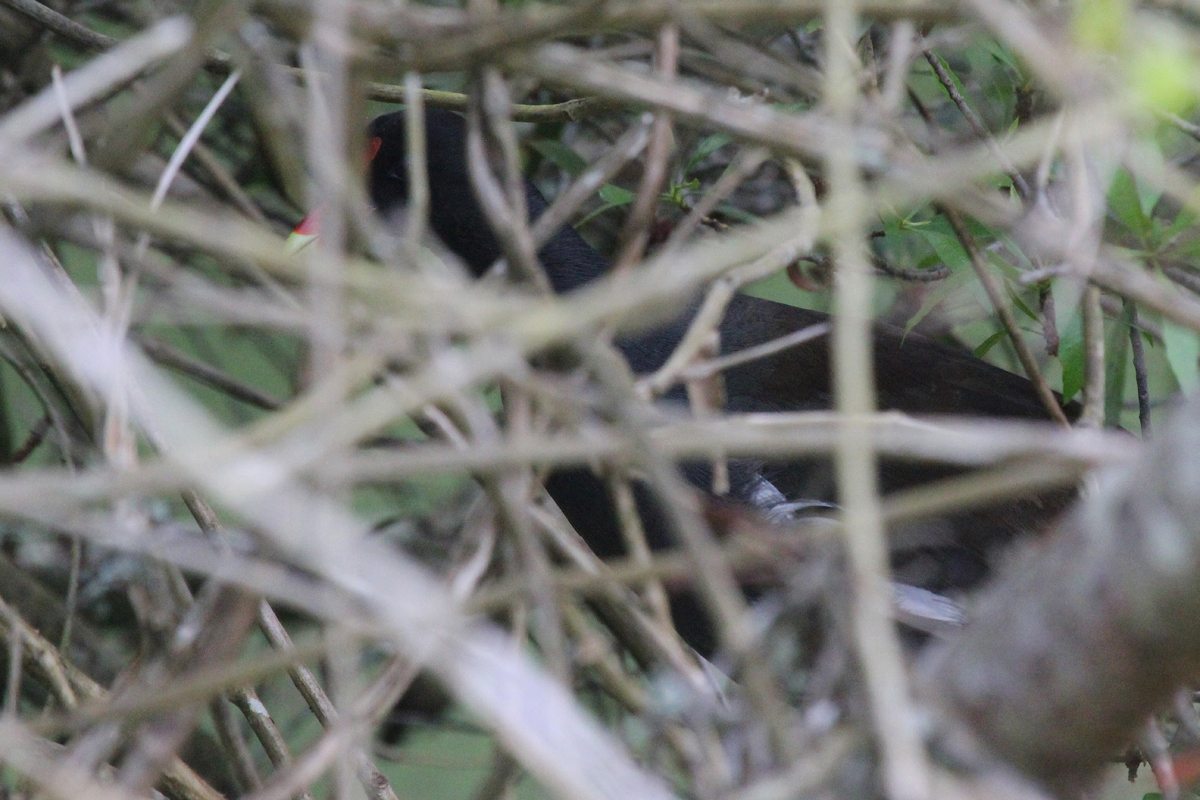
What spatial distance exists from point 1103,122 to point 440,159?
97 cm

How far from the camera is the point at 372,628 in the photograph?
0.41 m

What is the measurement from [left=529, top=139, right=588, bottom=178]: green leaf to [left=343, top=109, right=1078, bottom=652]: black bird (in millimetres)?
94

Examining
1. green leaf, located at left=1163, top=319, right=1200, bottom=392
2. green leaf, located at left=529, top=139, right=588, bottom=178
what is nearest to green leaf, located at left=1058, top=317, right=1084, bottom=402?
green leaf, located at left=1163, top=319, right=1200, bottom=392

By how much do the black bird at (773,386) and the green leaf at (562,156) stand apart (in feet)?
0.31

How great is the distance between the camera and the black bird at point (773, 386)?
1.04 m

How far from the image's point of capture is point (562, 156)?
3.92ft

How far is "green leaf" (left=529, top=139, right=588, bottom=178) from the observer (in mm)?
1191

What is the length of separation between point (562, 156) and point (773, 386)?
0.30 meters

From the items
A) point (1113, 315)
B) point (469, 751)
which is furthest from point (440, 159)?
point (469, 751)

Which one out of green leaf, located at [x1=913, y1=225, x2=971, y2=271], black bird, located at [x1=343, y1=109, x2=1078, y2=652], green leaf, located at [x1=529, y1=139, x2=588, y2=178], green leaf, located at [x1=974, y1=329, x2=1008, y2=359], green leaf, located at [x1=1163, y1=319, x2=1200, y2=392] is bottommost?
black bird, located at [x1=343, y1=109, x2=1078, y2=652]

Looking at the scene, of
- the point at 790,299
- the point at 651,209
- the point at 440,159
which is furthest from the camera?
the point at 790,299

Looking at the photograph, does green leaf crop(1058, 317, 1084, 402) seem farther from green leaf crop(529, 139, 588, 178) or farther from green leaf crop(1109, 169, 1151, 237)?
green leaf crop(529, 139, 588, 178)

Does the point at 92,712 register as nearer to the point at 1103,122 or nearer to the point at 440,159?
the point at 1103,122

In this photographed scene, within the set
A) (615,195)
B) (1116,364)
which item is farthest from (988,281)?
(615,195)
